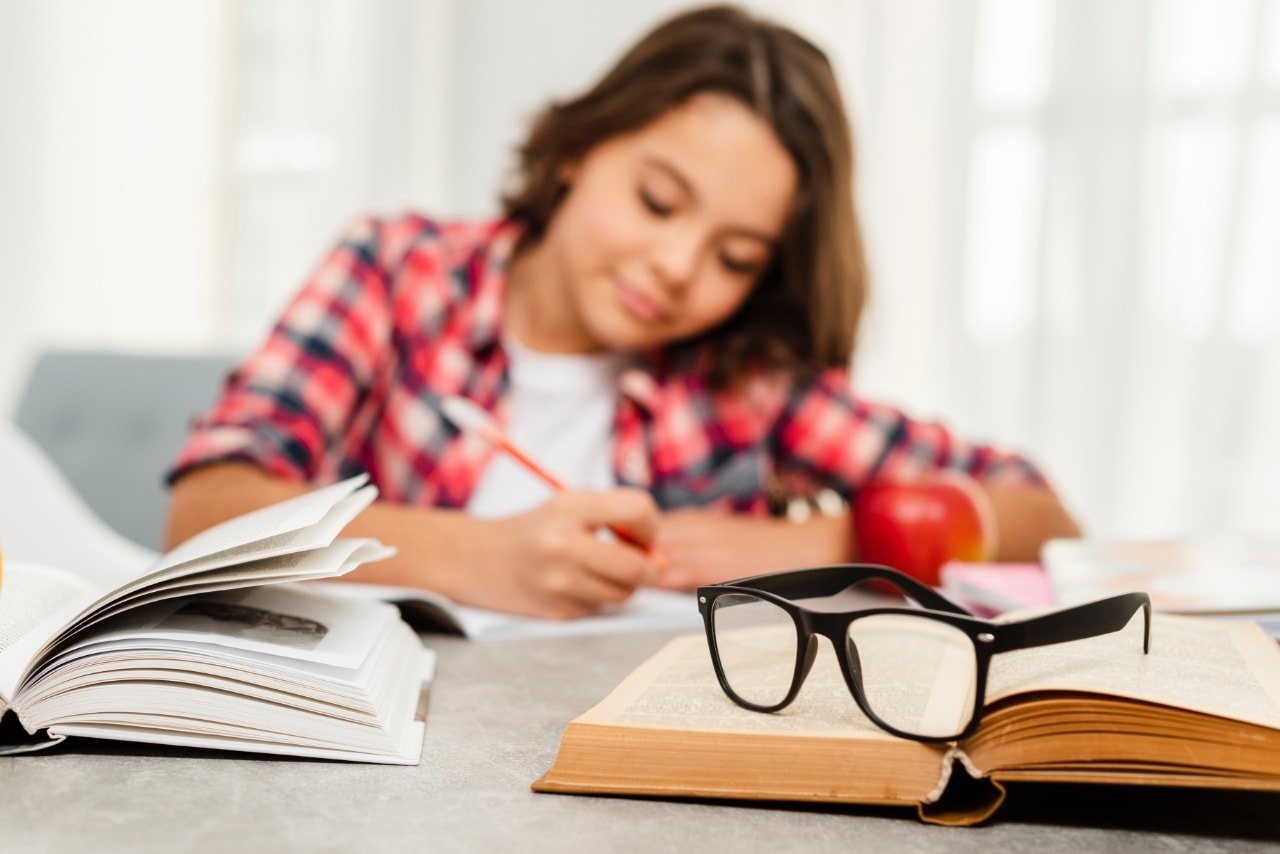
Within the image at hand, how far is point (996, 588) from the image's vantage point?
738 mm

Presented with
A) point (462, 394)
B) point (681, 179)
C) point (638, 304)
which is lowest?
point (462, 394)

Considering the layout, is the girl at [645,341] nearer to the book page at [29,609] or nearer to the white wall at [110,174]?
the book page at [29,609]

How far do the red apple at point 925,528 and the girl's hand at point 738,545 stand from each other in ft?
0.19

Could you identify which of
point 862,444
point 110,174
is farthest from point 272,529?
point 110,174

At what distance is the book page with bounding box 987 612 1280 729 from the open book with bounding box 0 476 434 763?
0.23 meters

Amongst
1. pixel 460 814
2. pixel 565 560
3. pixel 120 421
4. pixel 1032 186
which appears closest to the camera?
pixel 460 814

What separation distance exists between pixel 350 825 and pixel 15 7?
9.96 feet

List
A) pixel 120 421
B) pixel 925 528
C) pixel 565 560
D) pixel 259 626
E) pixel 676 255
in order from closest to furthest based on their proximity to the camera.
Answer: pixel 259 626, pixel 565 560, pixel 925 528, pixel 676 255, pixel 120 421

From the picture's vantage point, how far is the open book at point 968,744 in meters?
0.36

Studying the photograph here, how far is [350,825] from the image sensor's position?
0.36 m

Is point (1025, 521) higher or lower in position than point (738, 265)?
lower

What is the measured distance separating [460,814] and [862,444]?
3.00 feet

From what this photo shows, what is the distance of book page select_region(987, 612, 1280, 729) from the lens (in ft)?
1.21

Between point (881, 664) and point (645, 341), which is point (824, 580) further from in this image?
point (645, 341)
